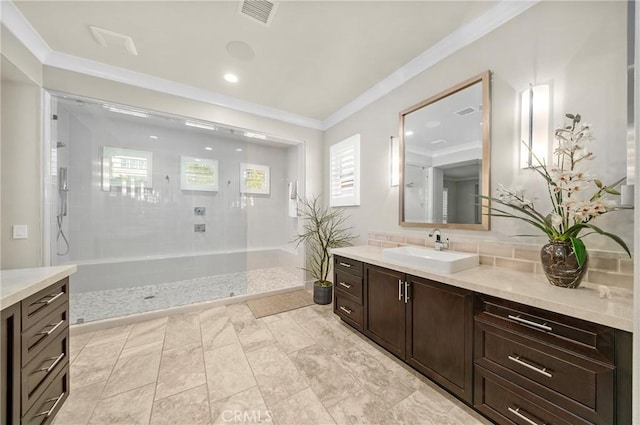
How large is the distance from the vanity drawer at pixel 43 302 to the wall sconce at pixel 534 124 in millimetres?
2985

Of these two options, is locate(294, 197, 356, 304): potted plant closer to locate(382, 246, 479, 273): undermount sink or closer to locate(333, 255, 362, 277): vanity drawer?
locate(333, 255, 362, 277): vanity drawer

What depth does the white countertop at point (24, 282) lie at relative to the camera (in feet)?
3.28

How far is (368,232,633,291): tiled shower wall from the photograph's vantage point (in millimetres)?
1133

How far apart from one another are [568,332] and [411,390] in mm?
1004

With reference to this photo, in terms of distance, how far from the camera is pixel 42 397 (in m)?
1.19

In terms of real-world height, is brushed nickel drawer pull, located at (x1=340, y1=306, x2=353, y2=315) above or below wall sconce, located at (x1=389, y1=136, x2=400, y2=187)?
below

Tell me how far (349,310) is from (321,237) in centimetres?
124

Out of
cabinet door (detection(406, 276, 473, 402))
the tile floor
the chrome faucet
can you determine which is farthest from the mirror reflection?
the tile floor

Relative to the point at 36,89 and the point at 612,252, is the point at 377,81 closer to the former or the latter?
the point at 612,252

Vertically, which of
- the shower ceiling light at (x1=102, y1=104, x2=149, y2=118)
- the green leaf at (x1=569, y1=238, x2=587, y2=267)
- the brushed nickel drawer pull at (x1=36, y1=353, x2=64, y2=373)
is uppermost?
the shower ceiling light at (x1=102, y1=104, x2=149, y2=118)

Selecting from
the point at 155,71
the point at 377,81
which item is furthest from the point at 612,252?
the point at 155,71

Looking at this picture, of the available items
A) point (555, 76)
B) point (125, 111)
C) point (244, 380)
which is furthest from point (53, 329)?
point (555, 76)

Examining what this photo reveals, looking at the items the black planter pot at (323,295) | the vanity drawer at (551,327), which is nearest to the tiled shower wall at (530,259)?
the vanity drawer at (551,327)

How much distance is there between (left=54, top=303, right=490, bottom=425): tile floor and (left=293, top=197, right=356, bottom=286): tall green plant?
106cm
